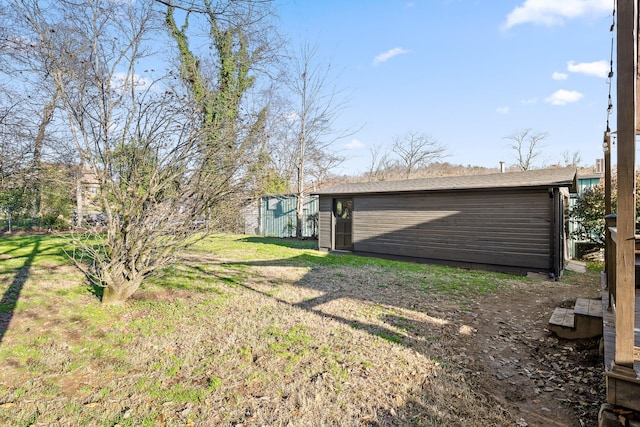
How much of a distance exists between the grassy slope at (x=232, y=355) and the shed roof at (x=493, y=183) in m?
3.56

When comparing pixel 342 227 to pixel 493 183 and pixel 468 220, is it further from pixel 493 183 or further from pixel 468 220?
pixel 493 183

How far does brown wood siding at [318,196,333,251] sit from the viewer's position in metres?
12.1

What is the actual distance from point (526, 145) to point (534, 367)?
83.6ft

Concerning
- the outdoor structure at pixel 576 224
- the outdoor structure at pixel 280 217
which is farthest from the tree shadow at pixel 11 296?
the outdoor structure at pixel 576 224

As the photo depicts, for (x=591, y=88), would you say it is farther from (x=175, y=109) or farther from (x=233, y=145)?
(x=175, y=109)

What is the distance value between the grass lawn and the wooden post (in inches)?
44.4

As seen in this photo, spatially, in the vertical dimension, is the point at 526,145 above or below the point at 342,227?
above

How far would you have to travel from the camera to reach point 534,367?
3174mm

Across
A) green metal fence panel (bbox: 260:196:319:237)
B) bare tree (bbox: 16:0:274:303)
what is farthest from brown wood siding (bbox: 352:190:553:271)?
bare tree (bbox: 16:0:274:303)

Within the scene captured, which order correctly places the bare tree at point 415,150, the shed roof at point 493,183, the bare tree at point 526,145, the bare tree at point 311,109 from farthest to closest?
the bare tree at point 415,150 < the bare tree at point 526,145 < the bare tree at point 311,109 < the shed roof at point 493,183

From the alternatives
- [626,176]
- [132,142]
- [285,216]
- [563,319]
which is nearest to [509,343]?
[563,319]

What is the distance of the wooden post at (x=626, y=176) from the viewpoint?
1791 mm

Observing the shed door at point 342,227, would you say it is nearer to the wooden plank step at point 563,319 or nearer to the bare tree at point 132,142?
the bare tree at point 132,142

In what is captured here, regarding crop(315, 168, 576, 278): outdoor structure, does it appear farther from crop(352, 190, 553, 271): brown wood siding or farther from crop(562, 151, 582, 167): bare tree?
crop(562, 151, 582, 167): bare tree
